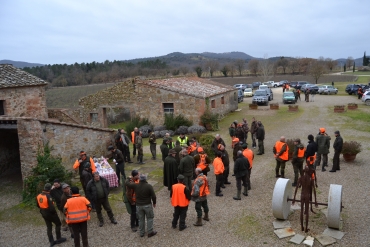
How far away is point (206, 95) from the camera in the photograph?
21.6m

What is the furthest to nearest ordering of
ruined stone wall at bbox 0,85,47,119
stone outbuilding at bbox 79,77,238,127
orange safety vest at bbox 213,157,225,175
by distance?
stone outbuilding at bbox 79,77,238,127, ruined stone wall at bbox 0,85,47,119, orange safety vest at bbox 213,157,225,175

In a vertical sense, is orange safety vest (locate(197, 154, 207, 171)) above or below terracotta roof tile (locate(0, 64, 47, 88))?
below

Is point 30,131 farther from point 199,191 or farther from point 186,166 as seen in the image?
point 199,191

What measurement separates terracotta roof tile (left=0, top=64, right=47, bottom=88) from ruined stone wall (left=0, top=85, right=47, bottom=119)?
0.28 meters

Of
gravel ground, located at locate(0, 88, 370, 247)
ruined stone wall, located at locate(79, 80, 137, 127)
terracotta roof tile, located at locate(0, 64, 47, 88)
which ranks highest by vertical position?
terracotta roof tile, located at locate(0, 64, 47, 88)

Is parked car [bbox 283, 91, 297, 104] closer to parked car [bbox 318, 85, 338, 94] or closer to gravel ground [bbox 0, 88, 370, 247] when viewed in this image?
parked car [bbox 318, 85, 338, 94]

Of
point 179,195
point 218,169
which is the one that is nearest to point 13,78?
point 218,169

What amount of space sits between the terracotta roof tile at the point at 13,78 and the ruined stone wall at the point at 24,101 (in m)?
0.28

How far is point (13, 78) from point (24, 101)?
53.5 inches

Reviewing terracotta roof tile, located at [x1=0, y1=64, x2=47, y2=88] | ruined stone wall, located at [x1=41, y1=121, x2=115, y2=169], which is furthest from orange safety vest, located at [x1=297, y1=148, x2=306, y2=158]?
terracotta roof tile, located at [x1=0, y1=64, x2=47, y2=88]

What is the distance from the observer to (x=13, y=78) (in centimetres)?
1708

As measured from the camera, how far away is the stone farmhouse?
10656 millimetres

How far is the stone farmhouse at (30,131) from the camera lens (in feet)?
35.0

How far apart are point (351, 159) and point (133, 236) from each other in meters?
9.29
